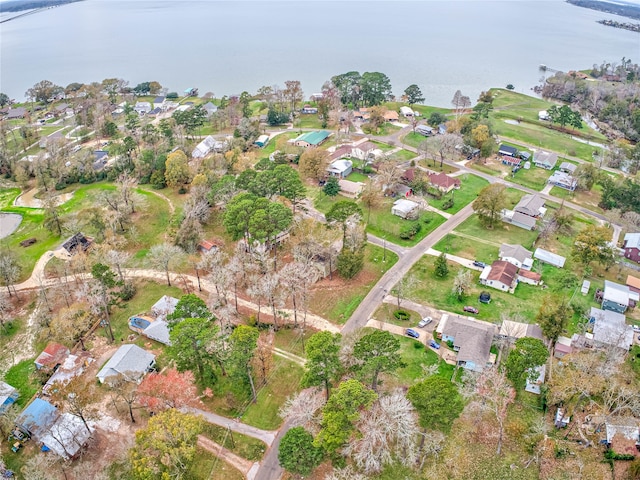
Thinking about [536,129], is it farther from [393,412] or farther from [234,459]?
[234,459]

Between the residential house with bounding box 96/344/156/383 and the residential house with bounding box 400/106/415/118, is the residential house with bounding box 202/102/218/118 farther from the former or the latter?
the residential house with bounding box 96/344/156/383

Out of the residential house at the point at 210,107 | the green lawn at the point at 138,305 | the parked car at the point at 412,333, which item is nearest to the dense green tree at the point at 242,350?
the green lawn at the point at 138,305

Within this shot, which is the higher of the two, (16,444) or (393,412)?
(393,412)

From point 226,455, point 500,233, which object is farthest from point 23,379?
point 500,233

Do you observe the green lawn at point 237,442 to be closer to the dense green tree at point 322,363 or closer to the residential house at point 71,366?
the dense green tree at point 322,363

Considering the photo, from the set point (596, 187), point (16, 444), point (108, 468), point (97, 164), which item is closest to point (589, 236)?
point (596, 187)

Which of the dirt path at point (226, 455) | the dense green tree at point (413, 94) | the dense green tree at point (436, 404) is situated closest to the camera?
the dense green tree at point (436, 404)

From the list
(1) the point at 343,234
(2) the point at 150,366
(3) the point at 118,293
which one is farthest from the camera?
(1) the point at 343,234
